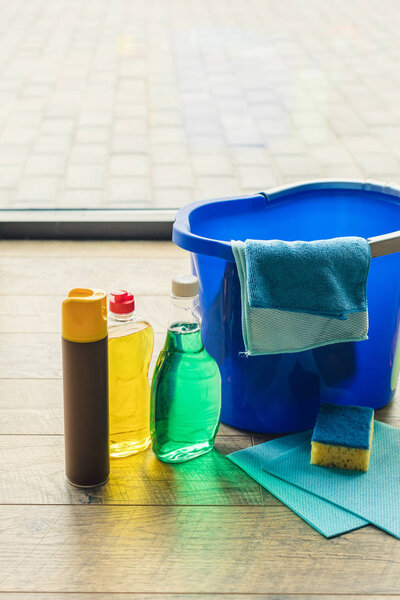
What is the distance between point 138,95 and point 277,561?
143cm

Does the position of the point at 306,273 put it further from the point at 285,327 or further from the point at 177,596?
the point at 177,596

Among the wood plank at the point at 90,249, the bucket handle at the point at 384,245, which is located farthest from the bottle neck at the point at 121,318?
the wood plank at the point at 90,249

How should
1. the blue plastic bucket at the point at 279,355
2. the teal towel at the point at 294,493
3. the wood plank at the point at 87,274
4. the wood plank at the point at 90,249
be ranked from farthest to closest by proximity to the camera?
1. the wood plank at the point at 90,249
2. the wood plank at the point at 87,274
3. the blue plastic bucket at the point at 279,355
4. the teal towel at the point at 294,493

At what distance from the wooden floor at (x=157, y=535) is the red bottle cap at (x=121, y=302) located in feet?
0.77

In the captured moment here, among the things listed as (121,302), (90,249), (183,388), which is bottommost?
(90,249)

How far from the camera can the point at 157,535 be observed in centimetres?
95

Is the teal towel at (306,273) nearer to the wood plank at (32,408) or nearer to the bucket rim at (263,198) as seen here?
the bucket rim at (263,198)

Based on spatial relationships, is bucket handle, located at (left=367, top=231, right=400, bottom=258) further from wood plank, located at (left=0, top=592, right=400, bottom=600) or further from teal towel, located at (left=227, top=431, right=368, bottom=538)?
wood plank, located at (left=0, top=592, right=400, bottom=600)

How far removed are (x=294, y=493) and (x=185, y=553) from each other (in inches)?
7.5

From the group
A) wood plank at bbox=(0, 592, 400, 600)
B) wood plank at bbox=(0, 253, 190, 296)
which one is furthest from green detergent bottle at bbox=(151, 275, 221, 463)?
wood plank at bbox=(0, 253, 190, 296)

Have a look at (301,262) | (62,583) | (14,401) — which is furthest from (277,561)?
(14,401)

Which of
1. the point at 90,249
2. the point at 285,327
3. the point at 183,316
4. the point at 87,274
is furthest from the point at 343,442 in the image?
the point at 90,249

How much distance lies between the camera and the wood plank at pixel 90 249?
1847mm

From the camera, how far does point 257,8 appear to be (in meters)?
1.88
